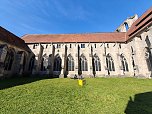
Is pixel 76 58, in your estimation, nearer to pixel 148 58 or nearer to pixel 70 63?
pixel 70 63

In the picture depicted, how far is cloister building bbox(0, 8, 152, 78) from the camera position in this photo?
21.0 meters

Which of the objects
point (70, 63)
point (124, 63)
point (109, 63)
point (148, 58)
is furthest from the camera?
point (70, 63)

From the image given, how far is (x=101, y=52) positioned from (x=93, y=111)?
18.9 meters

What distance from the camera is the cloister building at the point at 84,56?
2098cm

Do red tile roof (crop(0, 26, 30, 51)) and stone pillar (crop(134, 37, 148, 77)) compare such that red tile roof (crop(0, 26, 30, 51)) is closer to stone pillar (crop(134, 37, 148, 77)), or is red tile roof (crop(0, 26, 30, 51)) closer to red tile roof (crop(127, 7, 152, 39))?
stone pillar (crop(134, 37, 148, 77))

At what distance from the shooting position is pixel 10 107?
7.16m

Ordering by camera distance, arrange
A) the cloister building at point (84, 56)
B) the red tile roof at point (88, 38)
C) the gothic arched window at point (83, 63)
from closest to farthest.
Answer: the cloister building at point (84, 56) < the gothic arched window at point (83, 63) < the red tile roof at point (88, 38)

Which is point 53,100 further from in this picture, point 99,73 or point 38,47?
point 38,47

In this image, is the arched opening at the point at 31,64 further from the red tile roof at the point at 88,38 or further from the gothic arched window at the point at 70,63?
the gothic arched window at the point at 70,63

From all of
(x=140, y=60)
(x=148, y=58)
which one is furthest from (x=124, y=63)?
(x=148, y=58)

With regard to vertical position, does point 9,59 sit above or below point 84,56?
below

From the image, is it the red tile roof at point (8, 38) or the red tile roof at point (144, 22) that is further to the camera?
the red tile roof at point (144, 22)

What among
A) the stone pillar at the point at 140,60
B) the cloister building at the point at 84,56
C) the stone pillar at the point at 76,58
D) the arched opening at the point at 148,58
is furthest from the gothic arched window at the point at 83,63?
the arched opening at the point at 148,58

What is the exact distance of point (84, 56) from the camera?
24719 mm
